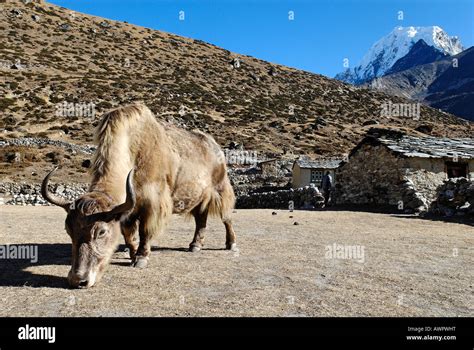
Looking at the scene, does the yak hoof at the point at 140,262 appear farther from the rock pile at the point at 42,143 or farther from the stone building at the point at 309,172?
the rock pile at the point at 42,143

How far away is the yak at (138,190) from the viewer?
466cm

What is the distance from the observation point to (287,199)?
23250 millimetres

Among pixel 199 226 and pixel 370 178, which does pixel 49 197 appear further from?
pixel 370 178

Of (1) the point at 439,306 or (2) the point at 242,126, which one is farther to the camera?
(2) the point at 242,126

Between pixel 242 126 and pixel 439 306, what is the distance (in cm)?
4484

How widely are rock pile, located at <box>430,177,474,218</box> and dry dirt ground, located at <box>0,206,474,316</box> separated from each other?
646 centimetres

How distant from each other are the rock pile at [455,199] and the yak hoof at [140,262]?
12505mm

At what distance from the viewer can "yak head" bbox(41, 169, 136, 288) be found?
4598 mm

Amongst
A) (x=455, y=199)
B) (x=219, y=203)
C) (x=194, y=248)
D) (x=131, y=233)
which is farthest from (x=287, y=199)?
(x=131, y=233)

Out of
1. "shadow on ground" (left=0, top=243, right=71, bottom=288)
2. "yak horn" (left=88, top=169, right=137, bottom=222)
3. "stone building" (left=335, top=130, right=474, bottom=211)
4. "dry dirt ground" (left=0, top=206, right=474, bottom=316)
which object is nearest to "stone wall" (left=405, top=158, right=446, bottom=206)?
"stone building" (left=335, top=130, right=474, bottom=211)

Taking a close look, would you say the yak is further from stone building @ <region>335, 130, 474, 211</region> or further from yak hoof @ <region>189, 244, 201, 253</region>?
stone building @ <region>335, 130, 474, 211</region>

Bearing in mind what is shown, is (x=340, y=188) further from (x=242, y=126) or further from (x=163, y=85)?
(x=163, y=85)

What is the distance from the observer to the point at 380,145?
20.6 meters
